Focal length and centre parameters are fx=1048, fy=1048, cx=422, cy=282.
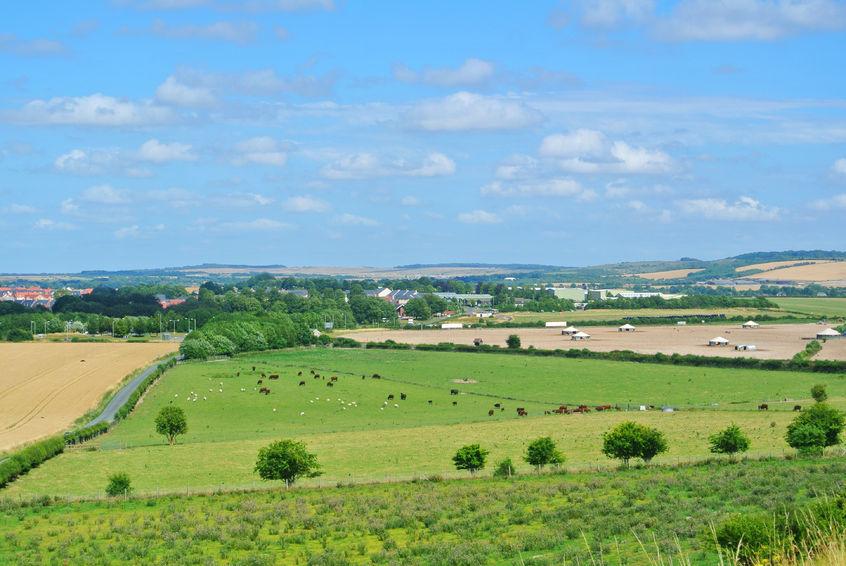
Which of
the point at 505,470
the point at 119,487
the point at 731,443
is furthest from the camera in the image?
the point at 731,443

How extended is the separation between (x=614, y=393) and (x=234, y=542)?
56.9m

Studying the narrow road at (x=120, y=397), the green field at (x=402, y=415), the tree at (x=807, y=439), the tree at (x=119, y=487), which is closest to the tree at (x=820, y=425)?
the tree at (x=807, y=439)

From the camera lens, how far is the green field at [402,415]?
50500 mm

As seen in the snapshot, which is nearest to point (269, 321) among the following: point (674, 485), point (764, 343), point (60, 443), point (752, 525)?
point (764, 343)

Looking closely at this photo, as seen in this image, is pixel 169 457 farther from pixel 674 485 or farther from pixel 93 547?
pixel 674 485

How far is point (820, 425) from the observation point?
4834cm

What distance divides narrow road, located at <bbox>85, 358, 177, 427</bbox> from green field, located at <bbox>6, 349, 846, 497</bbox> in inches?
75.1

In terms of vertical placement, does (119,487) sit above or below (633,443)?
below

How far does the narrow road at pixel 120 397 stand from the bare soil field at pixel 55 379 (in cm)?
126

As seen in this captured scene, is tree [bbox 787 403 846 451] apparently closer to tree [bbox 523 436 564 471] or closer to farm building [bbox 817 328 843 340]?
tree [bbox 523 436 564 471]

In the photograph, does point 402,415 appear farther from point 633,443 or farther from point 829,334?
point 829,334

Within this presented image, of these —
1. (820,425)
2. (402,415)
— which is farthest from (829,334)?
(820,425)

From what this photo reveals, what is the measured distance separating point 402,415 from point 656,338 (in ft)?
250

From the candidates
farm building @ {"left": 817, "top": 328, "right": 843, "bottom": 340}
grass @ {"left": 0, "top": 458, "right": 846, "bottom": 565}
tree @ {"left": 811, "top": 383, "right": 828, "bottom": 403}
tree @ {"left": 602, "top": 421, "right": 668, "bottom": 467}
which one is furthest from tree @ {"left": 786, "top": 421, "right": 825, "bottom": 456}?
farm building @ {"left": 817, "top": 328, "right": 843, "bottom": 340}
